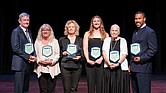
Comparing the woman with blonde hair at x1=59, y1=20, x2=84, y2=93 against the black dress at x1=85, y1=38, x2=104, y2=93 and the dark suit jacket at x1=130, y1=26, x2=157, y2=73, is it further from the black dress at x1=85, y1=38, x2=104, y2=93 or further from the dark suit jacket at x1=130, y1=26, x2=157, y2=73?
the dark suit jacket at x1=130, y1=26, x2=157, y2=73

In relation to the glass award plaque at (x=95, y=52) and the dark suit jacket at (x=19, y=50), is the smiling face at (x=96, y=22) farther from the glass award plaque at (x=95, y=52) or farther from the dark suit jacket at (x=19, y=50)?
the dark suit jacket at (x=19, y=50)

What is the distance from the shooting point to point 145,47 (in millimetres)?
4355

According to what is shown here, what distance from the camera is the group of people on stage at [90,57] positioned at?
4.36 metres

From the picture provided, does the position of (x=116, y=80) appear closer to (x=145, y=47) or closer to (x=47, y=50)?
(x=145, y=47)

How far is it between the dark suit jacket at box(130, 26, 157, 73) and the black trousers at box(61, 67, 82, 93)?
3.03 feet

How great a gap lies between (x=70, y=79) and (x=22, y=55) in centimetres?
87

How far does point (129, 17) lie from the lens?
34.1 ft

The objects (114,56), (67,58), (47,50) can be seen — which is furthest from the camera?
(67,58)

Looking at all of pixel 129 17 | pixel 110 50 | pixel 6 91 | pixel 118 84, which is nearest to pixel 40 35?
pixel 110 50

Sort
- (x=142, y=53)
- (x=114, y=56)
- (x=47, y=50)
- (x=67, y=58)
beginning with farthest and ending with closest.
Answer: (x=67, y=58), (x=47, y=50), (x=114, y=56), (x=142, y=53)

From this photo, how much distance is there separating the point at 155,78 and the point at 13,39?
5.96 metres

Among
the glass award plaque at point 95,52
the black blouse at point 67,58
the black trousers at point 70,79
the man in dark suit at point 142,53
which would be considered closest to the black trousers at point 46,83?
the black trousers at point 70,79

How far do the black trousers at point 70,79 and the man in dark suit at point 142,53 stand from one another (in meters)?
0.91

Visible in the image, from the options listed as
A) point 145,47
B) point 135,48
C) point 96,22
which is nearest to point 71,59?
point 96,22
